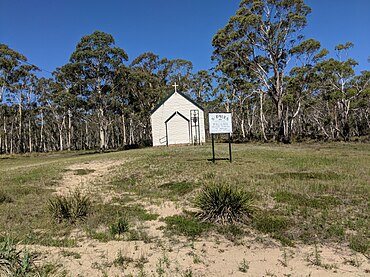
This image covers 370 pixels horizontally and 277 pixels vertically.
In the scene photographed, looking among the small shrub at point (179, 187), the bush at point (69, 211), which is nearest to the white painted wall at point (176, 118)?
the small shrub at point (179, 187)

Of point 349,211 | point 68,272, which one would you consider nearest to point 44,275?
point 68,272

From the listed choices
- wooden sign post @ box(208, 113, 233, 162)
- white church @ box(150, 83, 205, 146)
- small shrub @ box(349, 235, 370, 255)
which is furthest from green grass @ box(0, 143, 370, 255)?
white church @ box(150, 83, 205, 146)

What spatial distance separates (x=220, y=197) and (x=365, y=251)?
281 cm

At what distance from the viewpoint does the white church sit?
28.7 metres

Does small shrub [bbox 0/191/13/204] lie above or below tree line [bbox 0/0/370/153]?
below

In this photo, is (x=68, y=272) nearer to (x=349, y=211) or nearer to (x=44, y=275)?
(x=44, y=275)

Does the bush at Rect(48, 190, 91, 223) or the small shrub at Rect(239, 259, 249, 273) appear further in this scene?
the bush at Rect(48, 190, 91, 223)

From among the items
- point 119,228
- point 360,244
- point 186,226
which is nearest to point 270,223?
point 360,244

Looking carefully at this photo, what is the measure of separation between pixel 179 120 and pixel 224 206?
23.0m

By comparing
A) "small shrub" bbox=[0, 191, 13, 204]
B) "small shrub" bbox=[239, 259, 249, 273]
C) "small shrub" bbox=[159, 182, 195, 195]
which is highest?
"small shrub" bbox=[0, 191, 13, 204]

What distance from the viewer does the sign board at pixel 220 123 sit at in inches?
503

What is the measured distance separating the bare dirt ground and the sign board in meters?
7.75

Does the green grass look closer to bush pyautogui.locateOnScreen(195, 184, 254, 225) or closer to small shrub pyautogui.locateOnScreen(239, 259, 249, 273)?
bush pyautogui.locateOnScreen(195, 184, 254, 225)

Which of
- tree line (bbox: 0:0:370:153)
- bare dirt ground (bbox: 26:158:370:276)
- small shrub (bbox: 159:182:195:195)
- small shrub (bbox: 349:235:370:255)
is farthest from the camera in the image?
tree line (bbox: 0:0:370:153)
